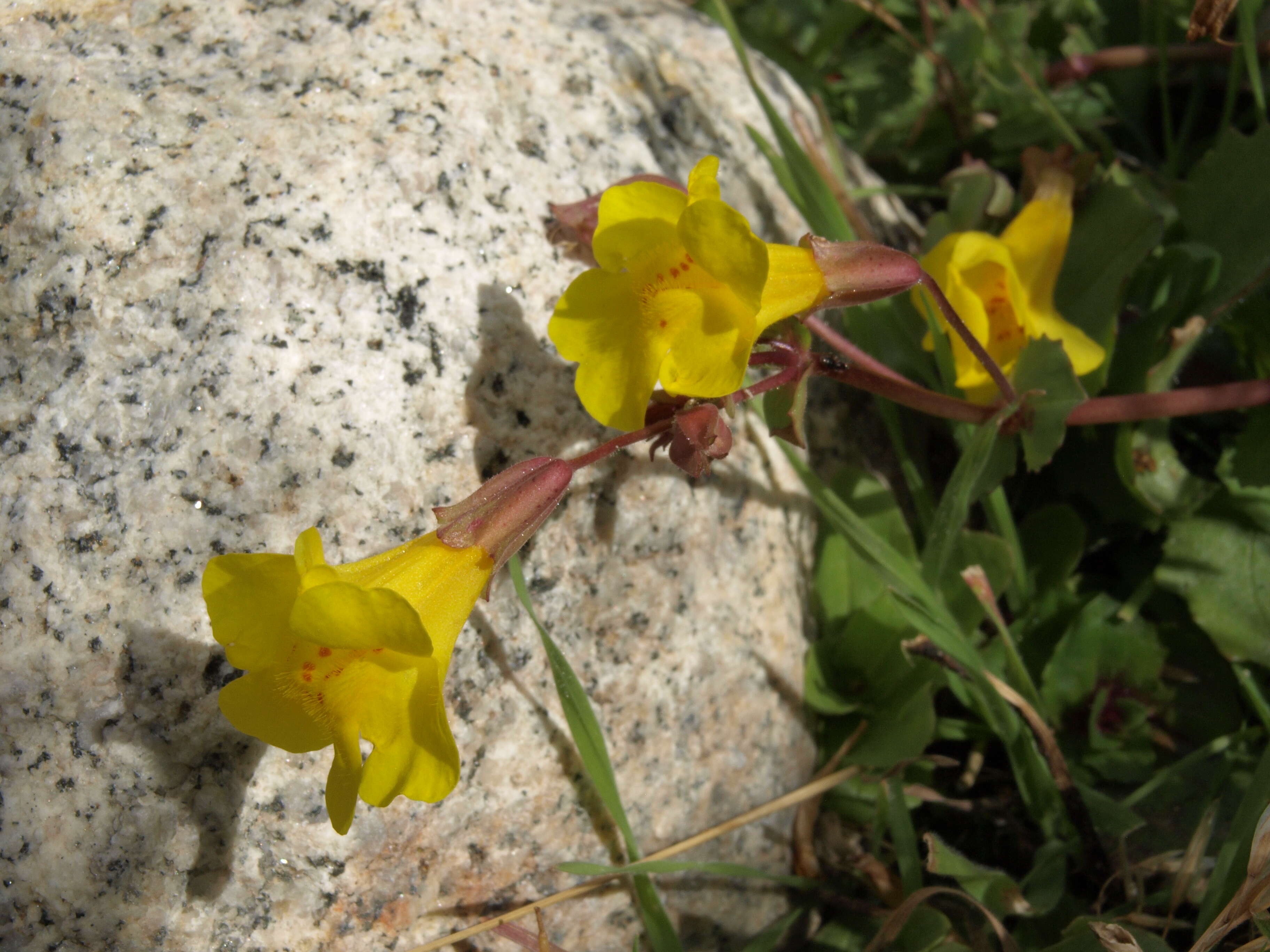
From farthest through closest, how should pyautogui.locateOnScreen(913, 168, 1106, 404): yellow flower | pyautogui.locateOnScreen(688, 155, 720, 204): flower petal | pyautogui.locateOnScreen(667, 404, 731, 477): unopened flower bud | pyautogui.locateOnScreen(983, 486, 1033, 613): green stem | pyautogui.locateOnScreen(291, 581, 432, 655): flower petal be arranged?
1. pyautogui.locateOnScreen(983, 486, 1033, 613): green stem
2. pyautogui.locateOnScreen(913, 168, 1106, 404): yellow flower
3. pyautogui.locateOnScreen(667, 404, 731, 477): unopened flower bud
4. pyautogui.locateOnScreen(688, 155, 720, 204): flower petal
5. pyautogui.locateOnScreen(291, 581, 432, 655): flower petal

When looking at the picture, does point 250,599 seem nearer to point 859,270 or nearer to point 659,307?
point 659,307

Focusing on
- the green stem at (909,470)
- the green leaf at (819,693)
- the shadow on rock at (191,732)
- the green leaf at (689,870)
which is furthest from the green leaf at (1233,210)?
the shadow on rock at (191,732)

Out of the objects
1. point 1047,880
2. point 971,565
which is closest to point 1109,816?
point 1047,880

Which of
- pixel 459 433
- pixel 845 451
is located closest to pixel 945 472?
pixel 845 451

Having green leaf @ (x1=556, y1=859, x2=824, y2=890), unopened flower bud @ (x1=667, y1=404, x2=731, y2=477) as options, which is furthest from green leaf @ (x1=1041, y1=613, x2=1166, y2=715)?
unopened flower bud @ (x1=667, y1=404, x2=731, y2=477)

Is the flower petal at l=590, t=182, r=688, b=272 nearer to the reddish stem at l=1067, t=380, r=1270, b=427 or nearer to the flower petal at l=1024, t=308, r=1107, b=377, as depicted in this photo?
the flower petal at l=1024, t=308, r=1107, b=377

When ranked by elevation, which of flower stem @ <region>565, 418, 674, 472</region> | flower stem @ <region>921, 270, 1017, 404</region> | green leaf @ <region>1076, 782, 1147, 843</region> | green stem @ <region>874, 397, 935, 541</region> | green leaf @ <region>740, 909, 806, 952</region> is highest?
flower stem @ <region>921, 270, 1017, 404</region>
